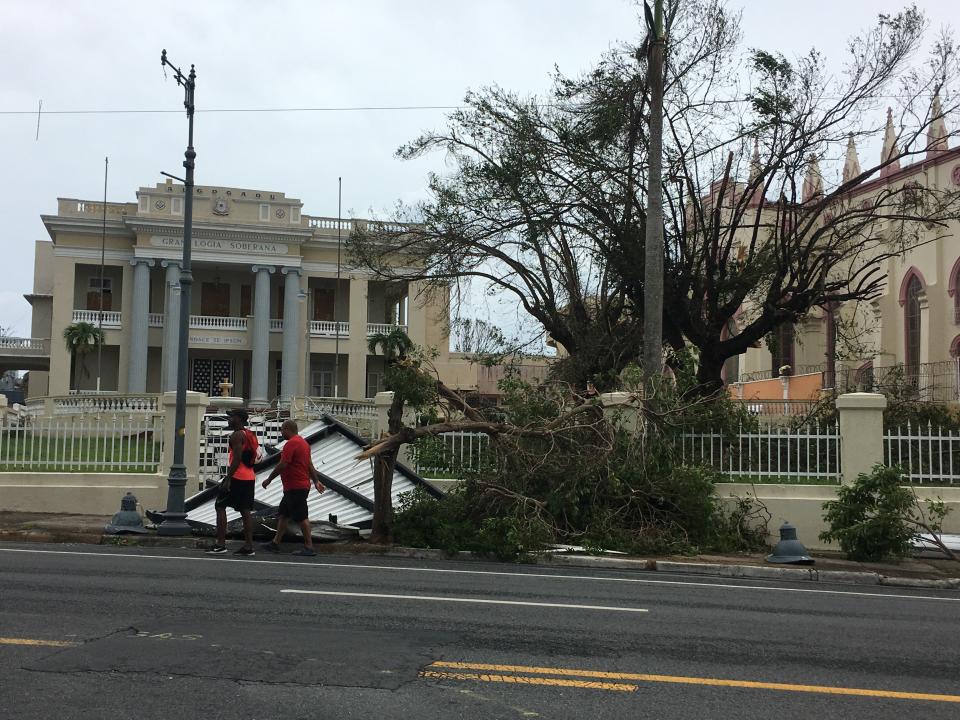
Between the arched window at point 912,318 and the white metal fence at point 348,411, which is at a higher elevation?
the arched window at point 912,318

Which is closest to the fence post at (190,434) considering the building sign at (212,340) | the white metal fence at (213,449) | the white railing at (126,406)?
the white metal fence at (213,449)

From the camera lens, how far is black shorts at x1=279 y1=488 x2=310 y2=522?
11.6 metres

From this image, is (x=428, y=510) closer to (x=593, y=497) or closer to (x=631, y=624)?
(x=593, y=497)

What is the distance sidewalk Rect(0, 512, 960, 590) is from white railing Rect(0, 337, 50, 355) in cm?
3937

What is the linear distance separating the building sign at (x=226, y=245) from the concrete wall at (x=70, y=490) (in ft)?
101

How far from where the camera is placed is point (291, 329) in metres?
46.8

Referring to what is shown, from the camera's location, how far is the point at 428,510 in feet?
42.4

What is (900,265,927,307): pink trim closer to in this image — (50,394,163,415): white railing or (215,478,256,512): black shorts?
(50,394,163,415): white railing

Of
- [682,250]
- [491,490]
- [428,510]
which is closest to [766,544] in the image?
[491,490]

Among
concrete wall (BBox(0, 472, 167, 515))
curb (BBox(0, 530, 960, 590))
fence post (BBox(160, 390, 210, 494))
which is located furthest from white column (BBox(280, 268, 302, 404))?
curb (BBox(0, 530, 960, 590))

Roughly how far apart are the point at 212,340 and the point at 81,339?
6132 mm

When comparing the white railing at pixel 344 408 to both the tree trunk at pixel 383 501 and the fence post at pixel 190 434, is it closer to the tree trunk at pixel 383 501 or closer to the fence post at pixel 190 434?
the fence post at pixel 190 434

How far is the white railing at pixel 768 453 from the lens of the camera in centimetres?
1370

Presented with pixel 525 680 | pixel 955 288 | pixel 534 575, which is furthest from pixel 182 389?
pixel 955 288
